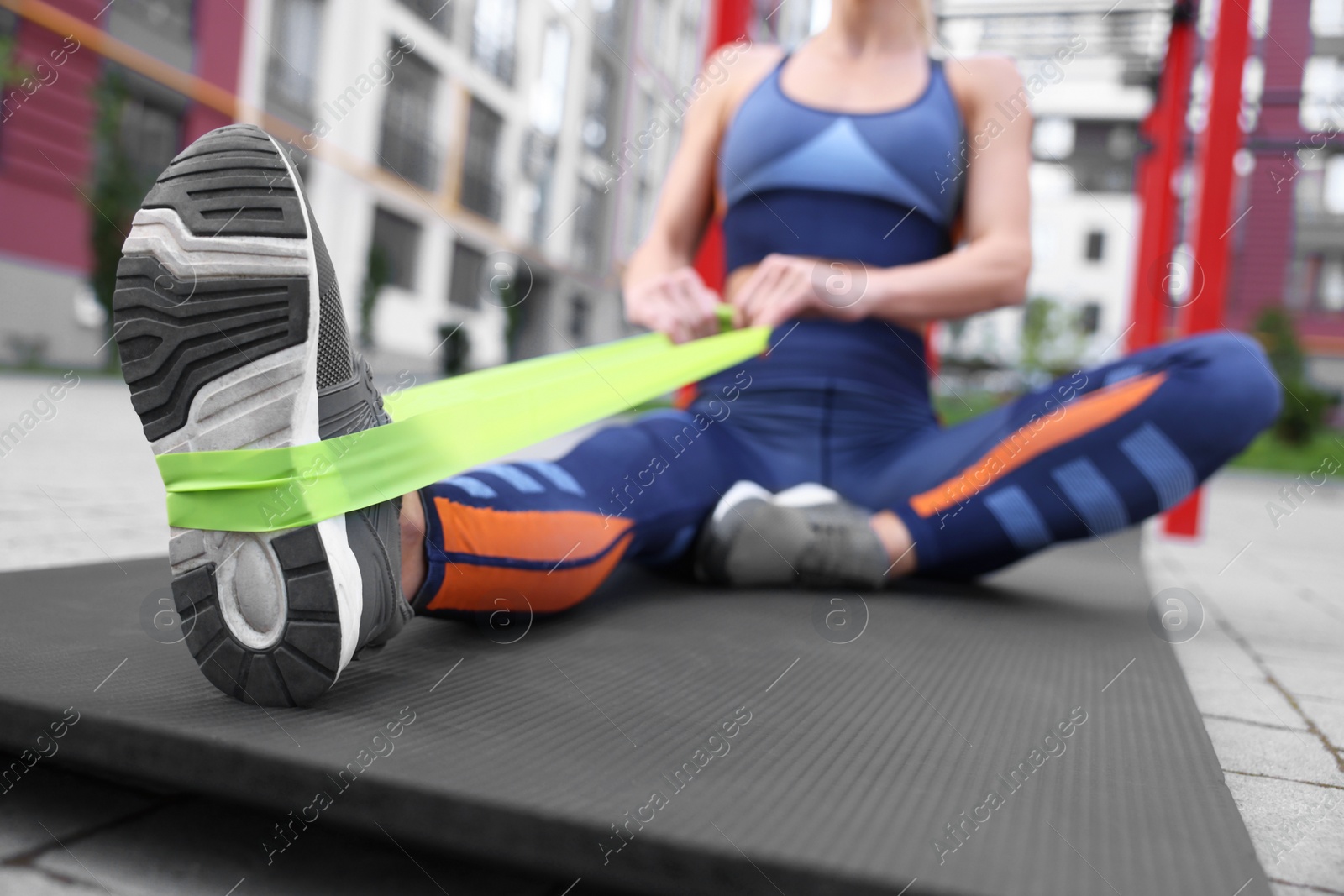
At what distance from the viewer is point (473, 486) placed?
2.93ft

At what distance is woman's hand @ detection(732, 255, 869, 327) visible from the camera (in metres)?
1.34

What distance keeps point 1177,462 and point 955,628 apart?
1.18ft

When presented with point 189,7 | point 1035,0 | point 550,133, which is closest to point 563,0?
point 550,133

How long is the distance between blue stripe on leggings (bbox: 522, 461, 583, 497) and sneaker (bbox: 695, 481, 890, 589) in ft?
0.98

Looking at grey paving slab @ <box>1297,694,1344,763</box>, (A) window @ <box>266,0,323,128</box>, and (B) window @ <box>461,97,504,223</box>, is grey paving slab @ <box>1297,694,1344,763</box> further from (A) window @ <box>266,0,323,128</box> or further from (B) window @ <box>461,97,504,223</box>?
(B) window @ <box>461,97,504,223</box>

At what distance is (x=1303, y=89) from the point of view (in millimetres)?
4078

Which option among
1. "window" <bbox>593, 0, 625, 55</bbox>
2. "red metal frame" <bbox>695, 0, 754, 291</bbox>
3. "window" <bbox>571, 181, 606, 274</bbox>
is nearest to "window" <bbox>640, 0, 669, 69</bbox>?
"window" <bbox>593, 0, 625, 55</bbox>

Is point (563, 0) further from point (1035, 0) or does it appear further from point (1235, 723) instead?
point (1235, 723)

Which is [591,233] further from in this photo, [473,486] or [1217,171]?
[473,486]

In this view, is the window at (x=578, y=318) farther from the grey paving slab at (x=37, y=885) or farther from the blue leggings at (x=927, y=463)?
the grey paving slab at (x=37, y=885)

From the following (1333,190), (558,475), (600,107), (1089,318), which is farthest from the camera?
(1089,318)

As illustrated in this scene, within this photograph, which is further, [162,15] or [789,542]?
[162,15]

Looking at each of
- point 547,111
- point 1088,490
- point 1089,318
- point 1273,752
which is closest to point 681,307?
point 1088,490

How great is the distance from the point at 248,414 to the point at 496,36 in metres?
12.5
